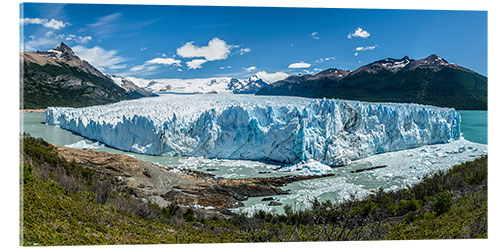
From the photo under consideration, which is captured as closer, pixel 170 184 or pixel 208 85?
pixel 208 85

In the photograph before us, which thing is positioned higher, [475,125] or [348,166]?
[475,125]

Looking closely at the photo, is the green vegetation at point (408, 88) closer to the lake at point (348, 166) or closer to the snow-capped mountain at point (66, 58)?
the lake at point (348, 166)

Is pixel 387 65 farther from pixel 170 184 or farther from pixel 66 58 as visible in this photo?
pixel 66 58

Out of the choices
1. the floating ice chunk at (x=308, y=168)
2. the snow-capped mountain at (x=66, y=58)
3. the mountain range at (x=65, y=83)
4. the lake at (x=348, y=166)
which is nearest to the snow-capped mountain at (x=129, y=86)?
the mountain range at (x=65, y=83)

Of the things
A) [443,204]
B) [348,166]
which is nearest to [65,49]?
[443,204]

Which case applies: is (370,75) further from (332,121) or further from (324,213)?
(332,121)

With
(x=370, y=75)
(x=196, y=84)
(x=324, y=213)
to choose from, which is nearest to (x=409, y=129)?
(x=370, y=75)

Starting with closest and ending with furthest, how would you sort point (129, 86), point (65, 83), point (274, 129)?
point (129, 86) < point (65, 83) < point (274, 129)
